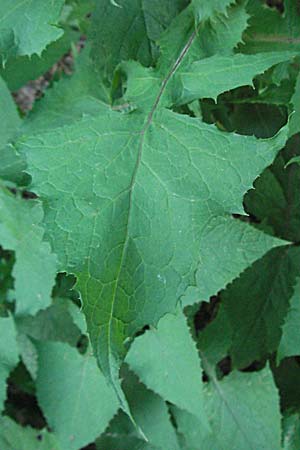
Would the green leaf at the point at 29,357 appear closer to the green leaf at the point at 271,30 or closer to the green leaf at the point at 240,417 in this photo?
the green leaf at the point at 240,417

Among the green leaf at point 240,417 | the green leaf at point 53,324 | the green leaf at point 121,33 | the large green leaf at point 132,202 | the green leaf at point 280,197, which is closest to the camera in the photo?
the large green leaf at point 132,202

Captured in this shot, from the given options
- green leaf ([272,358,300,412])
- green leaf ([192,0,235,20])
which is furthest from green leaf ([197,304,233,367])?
green leaf ([192,0,235,20])

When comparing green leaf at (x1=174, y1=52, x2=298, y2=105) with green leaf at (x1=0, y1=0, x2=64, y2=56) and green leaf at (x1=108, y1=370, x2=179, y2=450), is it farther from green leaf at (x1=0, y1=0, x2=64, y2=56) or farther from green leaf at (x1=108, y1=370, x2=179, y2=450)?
green leaf at (x1=108, y1=370, x2=179, y2=450)

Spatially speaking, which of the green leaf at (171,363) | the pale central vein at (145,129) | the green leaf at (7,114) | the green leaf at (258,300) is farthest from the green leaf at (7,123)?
the green leaf at (258,300)

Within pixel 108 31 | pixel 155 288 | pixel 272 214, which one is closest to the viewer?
pixel 155 288

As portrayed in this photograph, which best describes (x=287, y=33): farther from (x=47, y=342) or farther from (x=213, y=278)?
(x=47, y=342)

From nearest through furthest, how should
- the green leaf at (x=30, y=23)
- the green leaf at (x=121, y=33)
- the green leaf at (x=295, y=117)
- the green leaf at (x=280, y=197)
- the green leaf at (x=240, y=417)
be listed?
the green leaf at (x=295, y=117)
the green leaf at (x=30, y=23)
the green leaf at (x=121, y=33)
the green leaf at (x=240, y=417)
the green leaf at (x=280, y=197)

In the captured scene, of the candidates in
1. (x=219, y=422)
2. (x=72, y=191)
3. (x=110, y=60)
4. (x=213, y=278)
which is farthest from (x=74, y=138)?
(x=219, y=422)
